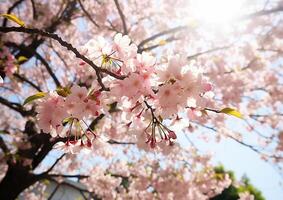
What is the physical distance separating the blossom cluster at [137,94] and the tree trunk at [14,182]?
177 inches

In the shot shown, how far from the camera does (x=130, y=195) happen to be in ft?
25.9

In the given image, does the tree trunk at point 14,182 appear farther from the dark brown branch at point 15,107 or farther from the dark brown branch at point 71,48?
the dark brown branch at point 71,48

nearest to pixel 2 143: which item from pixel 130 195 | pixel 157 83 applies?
pixel 130 195

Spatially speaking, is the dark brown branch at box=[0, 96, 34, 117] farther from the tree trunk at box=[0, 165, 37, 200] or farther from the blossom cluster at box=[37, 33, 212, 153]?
the blossom cluster at box=[37, 33, 212, 153]

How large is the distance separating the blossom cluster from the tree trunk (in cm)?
451

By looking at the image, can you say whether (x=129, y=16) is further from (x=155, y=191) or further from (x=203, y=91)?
(x=203, y=91)

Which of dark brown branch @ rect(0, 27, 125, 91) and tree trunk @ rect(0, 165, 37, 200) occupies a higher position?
tree trunk @ rect(0, 165, 37, 200)

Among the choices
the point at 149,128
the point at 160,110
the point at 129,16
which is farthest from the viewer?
the point at 129,16

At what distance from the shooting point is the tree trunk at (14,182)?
19.7 feet

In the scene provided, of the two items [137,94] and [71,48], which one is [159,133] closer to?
[137,94]

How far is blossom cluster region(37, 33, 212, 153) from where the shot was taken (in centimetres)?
162

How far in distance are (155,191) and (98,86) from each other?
6513 mm

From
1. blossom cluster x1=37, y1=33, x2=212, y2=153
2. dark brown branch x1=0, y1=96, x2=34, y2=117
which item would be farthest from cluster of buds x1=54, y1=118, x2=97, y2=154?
dark brown branch x1=0, y1=96, x2=34, y2=117

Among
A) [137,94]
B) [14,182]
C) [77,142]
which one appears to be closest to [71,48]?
[137,94]
